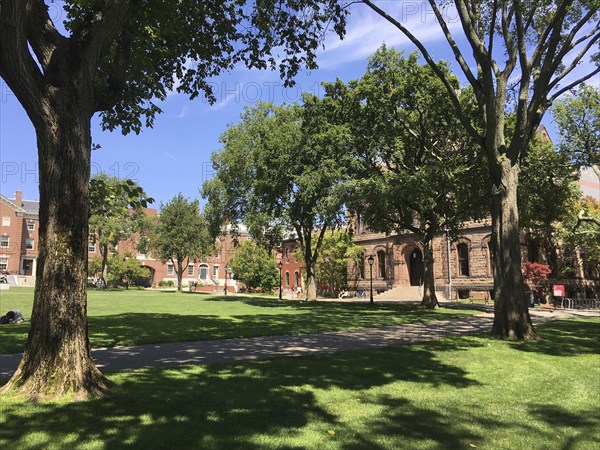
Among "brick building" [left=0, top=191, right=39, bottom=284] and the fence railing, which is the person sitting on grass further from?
"brick building" [left=0, top=191, right=39, bottom=284]

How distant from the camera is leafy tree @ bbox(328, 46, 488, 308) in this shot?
75.0ft

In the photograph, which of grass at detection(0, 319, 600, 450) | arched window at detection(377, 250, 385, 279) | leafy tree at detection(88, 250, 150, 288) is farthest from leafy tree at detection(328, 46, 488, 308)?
leafy tree at detection(88, 250, 150, 288)

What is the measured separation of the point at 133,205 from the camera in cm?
778

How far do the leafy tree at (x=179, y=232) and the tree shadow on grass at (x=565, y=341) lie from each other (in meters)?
40.4

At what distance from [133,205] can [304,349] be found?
16.6ft

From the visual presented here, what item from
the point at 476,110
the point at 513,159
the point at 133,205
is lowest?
the point at 133,205

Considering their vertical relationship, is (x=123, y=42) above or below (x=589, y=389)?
above

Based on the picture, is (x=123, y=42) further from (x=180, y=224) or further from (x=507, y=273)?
(x=180, y=224)

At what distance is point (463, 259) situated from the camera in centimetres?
4156

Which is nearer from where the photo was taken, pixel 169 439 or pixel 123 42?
pixel 169 439

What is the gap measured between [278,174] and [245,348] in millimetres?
19327

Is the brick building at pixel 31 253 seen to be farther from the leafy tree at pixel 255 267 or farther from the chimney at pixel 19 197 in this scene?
the leafy tree at pixel 255 267

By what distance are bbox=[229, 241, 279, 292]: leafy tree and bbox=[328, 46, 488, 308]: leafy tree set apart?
3688 cm

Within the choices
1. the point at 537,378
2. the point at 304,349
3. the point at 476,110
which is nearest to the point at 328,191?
the point at 476,110
